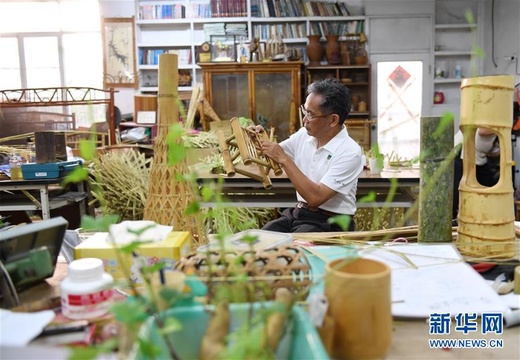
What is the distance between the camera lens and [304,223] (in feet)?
7.55

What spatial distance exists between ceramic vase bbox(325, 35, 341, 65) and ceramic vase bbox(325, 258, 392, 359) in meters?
6.01

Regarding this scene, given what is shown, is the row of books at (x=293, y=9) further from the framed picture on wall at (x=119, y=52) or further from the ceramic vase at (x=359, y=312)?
the ceramic vase at (x=359, y=312)

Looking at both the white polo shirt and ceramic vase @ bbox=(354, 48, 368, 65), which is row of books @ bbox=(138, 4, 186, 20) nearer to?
ceramic vase @ bbox=(354, 48, 368, 65)

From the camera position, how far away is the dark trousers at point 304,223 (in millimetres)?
2211

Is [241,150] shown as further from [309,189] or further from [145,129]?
[145,129]

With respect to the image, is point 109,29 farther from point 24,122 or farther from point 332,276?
point 332,276

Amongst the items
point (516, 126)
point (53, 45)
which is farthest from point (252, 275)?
point (53, 45)

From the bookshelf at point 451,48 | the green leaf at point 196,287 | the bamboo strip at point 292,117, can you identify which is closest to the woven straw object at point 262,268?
the green leaf at point 196,287

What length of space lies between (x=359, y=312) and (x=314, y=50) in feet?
20.0

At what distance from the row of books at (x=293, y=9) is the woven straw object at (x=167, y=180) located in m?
5.65

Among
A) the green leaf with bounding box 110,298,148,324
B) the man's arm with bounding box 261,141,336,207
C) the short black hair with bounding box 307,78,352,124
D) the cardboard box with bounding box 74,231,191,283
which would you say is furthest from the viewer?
the short black hair with bounding box 307,78,352,124

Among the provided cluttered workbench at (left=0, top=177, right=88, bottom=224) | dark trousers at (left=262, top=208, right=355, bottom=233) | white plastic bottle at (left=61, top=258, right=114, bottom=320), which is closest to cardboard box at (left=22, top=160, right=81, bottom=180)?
cluttered workbench at (left=0, top=177, right=88, bottom=224)

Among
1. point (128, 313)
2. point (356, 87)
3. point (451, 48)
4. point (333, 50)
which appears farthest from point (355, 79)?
point (128, 313)

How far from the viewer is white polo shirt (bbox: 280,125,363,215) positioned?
2.22m
